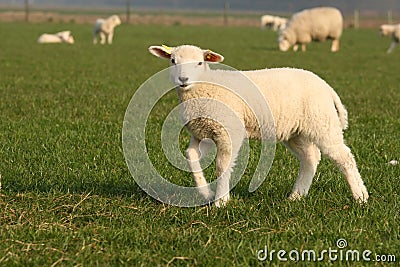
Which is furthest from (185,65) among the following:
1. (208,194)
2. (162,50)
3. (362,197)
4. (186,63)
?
(362,197)

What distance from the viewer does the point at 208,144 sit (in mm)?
4984

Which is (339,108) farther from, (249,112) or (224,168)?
(224,168)

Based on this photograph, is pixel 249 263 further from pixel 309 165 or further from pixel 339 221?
pixel 309 165

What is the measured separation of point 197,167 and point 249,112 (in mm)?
531

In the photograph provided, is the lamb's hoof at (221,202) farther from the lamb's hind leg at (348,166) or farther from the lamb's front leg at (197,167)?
the lamb's hind leg at (348,166)

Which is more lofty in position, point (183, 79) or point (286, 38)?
point (183, 79)

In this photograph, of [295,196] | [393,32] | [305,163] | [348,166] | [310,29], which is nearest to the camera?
[348,166]

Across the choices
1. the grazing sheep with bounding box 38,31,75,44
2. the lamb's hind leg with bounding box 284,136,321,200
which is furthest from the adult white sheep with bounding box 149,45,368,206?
the grazing sheep with bounding box 38,31,75,44

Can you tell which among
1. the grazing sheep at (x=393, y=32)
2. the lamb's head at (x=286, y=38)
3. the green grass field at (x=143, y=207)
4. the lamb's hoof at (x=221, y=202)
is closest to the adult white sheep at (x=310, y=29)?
the lamb's head at (x=286, y=38)

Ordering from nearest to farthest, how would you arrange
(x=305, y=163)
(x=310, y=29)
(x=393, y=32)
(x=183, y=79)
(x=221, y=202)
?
1. (x=183, y=79)
2. (x=221, y=202)
3. (x=305, y=163)
4. (x=310, y=29)
5. (x=393, y=32)

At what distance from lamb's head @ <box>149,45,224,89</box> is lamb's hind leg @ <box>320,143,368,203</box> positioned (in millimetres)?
1007

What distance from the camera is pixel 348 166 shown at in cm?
489

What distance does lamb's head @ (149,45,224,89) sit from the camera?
468 centimetres

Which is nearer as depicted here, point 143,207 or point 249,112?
point 143,207
